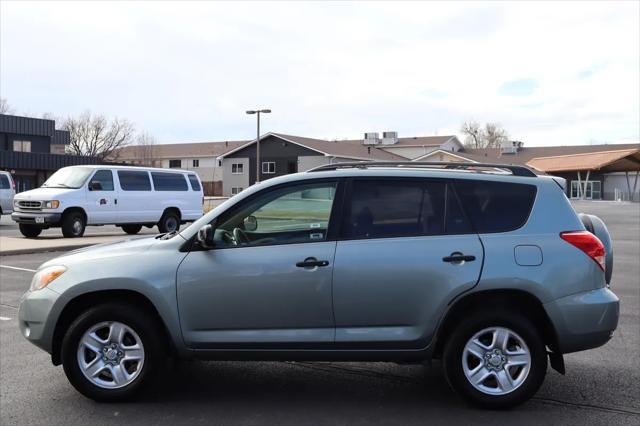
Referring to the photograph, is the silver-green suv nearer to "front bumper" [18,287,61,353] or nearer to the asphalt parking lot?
"front bumper" [18,287,61,353]

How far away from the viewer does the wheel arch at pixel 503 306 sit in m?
4.54

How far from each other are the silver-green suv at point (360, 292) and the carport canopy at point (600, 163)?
5993 cm

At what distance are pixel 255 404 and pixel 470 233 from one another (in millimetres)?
2065

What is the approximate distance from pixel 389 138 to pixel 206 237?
7648cm

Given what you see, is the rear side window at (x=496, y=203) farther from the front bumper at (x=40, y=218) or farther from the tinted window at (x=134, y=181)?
the tinted window at (x=134, y=181)

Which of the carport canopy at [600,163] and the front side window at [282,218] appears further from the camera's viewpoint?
the carport canopy at [600,163]

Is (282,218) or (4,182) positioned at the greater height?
(4,182)

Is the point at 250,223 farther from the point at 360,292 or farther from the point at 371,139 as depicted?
the point at 371,139

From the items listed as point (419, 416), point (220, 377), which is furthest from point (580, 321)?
point (220, 377)

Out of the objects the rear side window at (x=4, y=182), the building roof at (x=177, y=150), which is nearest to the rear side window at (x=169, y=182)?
the rear side window at (x=4, y=182)

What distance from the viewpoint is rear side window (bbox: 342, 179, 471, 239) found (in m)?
4.65

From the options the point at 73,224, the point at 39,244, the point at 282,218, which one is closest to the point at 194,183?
the point at 73,224

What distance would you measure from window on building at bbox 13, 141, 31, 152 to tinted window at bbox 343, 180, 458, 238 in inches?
2016

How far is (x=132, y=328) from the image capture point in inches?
181
